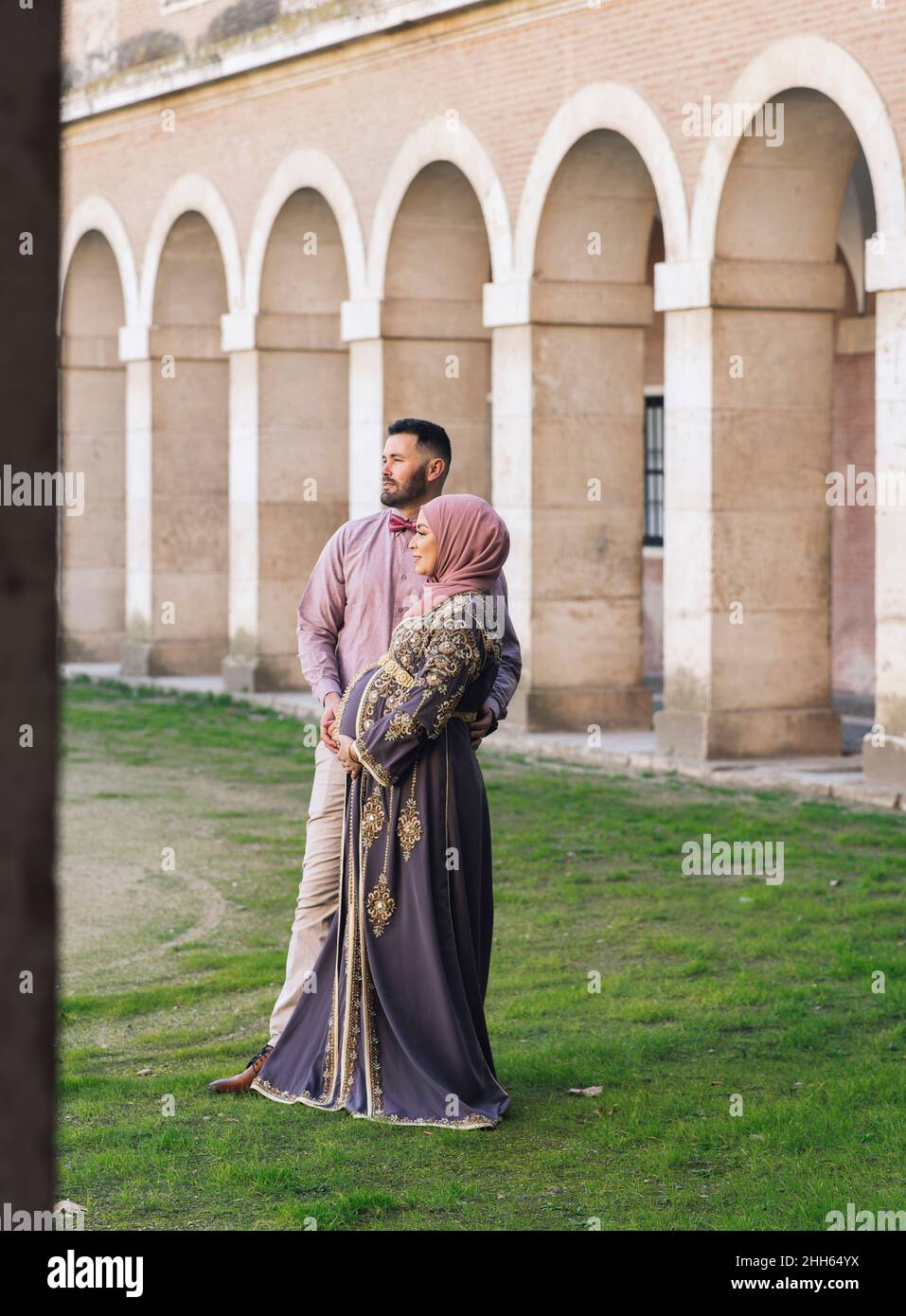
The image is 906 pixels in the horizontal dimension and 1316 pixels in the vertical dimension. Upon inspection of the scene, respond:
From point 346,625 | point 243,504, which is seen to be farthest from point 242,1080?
point 243,504

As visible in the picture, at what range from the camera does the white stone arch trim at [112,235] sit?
22.1 meters

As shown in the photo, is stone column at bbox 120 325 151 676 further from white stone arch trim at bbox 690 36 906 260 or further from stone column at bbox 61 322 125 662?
white stone arch trim at bbox 690 36 906 260

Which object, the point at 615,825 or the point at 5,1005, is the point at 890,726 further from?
the point at 5,1005

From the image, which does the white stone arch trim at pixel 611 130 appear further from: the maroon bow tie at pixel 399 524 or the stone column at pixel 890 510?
the maroon bow tie at pixel 399 524

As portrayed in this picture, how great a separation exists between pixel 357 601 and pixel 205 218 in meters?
15.6

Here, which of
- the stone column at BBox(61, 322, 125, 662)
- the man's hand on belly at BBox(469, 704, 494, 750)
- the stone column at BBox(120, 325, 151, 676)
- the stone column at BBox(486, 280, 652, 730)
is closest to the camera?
the man's hand on belly at BBox(469, 704, 494, 750)

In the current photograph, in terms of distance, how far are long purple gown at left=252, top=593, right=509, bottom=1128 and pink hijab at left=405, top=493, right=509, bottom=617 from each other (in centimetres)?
5

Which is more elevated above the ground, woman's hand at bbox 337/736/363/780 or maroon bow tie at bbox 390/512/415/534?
maroon bow tie at bbox 390/512/415/534

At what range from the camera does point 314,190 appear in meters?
19.0

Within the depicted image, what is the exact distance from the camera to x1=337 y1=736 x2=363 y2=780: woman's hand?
5820 millimetres

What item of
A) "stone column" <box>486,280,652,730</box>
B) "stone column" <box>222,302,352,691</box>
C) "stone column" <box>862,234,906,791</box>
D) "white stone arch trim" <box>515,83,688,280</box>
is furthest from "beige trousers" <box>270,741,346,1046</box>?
"stone column" <box>222,302,352,691</box>

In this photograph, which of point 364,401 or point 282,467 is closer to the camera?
point 364,401

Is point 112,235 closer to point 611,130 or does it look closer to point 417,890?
point 611,130
